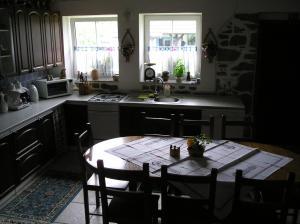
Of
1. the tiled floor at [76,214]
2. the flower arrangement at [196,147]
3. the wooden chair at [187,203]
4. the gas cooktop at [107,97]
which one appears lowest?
the tiled floor at [76,214]

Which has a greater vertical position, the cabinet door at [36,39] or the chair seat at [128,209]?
the cabinet door at [36,39]

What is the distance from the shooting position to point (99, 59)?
Answer: 5219mm

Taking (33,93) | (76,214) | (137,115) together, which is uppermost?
(33,93)

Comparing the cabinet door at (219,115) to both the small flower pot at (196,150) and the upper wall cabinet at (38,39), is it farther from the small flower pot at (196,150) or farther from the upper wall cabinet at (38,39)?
the upper wall cabinet at (38,39)

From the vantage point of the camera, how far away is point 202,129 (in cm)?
421

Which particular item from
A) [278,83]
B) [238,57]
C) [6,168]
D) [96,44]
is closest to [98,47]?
[96,44]

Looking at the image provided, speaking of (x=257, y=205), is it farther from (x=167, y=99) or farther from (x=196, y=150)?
(x=167, y=99)

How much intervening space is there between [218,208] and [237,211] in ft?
0.45

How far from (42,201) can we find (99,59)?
8.10 ft

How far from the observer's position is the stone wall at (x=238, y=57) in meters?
4.43

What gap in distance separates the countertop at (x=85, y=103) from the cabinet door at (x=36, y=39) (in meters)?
0.51

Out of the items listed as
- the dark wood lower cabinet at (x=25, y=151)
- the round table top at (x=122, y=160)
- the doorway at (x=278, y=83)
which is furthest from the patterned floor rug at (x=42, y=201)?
the doorway at (x=278, y=83)

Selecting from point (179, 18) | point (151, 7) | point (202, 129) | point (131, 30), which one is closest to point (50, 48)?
point (131, 30)

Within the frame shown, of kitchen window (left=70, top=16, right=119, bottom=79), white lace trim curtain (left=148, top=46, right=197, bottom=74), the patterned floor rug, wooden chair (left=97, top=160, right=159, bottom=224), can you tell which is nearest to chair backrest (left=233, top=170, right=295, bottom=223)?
wooden chair (left=97, top=160, right=159, bottom=224)
